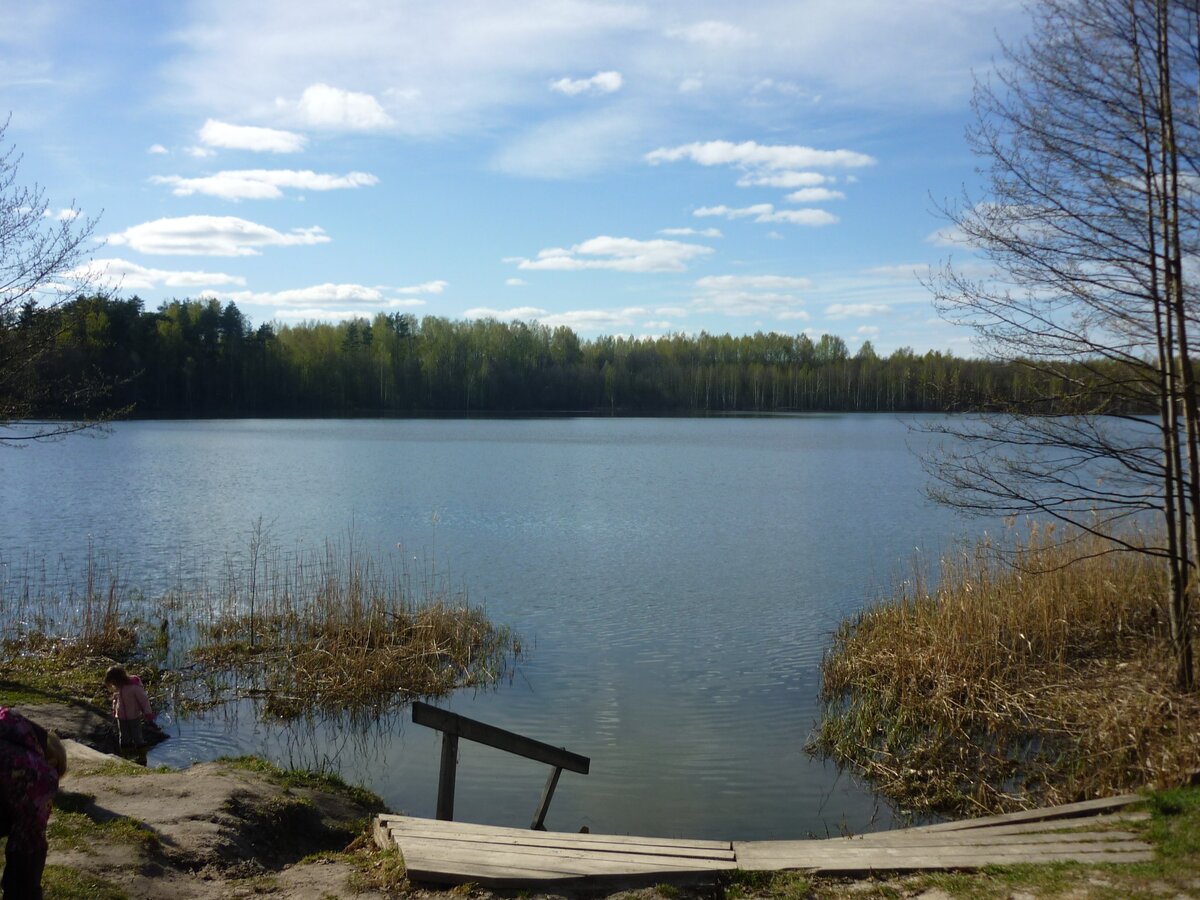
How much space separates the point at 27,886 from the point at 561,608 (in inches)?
554

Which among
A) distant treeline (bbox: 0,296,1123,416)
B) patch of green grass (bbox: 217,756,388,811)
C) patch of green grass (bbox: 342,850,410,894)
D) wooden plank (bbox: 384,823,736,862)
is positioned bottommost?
patch of green grass (bbox: 217,756,388,811)

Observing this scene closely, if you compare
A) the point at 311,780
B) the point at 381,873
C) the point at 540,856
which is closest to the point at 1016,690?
the point at 540,856

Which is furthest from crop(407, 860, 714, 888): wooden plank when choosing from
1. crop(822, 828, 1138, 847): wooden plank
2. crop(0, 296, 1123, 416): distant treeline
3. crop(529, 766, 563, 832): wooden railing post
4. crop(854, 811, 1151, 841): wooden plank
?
crop(0, 296, 1123, 416): distant treeline

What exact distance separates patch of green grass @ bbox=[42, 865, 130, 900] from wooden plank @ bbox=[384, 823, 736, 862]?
170 centimetres

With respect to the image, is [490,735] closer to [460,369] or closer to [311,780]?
[311,780]

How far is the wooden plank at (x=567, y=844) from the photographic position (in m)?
6.17

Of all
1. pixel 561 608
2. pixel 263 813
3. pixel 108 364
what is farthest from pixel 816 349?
pixel 263 813

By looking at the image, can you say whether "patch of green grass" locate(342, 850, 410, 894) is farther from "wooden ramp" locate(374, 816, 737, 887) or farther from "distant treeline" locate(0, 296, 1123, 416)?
"distant treeline" locate(0, 296, 1123, 416)

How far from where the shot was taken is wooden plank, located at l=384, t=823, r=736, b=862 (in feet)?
20.2

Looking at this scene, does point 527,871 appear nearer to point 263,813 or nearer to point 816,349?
point 263,813

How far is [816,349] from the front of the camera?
500 feet

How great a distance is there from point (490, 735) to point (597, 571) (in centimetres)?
1383

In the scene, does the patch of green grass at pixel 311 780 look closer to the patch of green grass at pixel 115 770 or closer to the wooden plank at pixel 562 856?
the patch of green grass at pixel 115 770

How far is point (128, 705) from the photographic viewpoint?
11.0 metres
